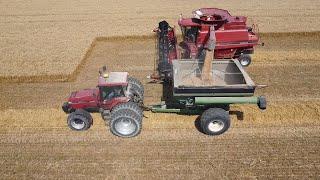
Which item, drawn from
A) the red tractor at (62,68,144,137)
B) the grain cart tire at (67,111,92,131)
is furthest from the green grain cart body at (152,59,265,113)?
the grain cart tire at (67,111,92,131)

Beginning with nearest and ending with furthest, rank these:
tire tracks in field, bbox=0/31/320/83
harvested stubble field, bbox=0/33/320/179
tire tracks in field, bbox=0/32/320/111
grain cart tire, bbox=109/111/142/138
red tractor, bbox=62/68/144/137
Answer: harvested stubble field, bbox=0/33/320/179, grain cart tire, bbox=109/111/142/138, red tractor, bbox=62/68/144/137, tire tracks in field, bbox=0/32/320/111, tire tracks in field, bbox=0/31/320/83

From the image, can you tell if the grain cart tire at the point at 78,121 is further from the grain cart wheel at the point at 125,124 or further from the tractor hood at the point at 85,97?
the grain cart wheel at the point at 125,124

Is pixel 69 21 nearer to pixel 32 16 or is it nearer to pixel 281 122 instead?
pixel 32 16

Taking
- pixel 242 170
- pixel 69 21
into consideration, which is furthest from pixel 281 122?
pixel 69 21

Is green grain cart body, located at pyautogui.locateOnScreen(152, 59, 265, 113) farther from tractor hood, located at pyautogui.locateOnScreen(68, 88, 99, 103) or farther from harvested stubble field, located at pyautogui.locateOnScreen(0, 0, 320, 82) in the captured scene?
harvested stubble field, located at pyautogui.locateOnScreen(0, 0, 320, 82)

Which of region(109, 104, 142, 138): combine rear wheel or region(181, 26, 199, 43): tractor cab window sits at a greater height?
region(181, 26, 199, 43): tractor cab window

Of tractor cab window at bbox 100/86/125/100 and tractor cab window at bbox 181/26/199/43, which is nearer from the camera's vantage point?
tractor cab window at bbox 100/86/125/100

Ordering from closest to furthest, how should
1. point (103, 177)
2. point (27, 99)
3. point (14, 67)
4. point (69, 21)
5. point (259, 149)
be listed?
point (103, 177) → point (259, 149) → point (27, 99) → point (14, 67) → point (69, 21)

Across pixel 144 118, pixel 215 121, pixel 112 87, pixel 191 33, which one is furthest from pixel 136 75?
pixel 215 121
